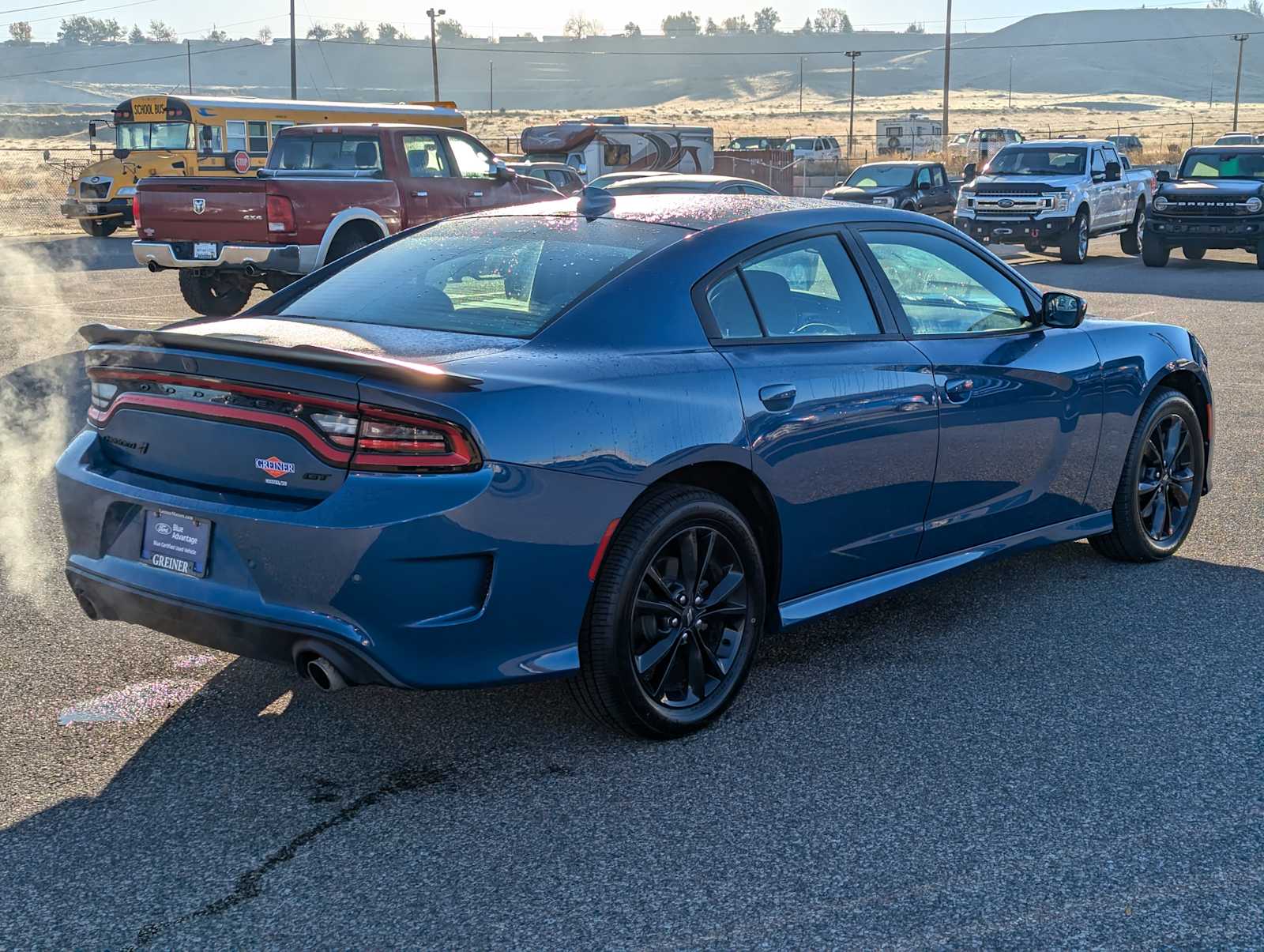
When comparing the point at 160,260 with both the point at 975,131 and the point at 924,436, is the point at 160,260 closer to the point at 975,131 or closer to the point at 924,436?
the point at 924,436

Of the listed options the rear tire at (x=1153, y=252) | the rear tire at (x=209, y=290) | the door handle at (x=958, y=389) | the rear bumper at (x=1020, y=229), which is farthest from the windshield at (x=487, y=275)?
the rear tire at (x=1153, y=252)

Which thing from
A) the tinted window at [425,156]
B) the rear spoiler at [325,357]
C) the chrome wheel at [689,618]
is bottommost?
the chrome wheel at [689,618]

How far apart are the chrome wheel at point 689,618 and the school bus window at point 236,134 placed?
25.0 m

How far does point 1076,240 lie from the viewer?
23.0m

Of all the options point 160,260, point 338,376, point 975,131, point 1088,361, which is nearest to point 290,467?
point 338,376

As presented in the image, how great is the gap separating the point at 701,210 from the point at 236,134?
24.5 meters

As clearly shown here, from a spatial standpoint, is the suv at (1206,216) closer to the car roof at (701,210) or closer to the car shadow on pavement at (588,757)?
the car shadow on pavement at (588,757)

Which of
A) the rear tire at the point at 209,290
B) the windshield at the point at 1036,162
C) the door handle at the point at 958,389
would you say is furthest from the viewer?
the windshield at the point at 1036,162

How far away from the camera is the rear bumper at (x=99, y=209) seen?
28.6 meters

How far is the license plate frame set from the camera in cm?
361

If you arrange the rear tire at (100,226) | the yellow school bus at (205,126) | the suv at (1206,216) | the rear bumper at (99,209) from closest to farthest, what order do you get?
the suv at (1206,216), the yellow school bus at (205,126), the rear bumper at (99,209), the rear tire at (100,226)

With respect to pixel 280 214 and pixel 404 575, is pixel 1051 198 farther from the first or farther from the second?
pixel 404 575

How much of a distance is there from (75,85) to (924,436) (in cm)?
20006

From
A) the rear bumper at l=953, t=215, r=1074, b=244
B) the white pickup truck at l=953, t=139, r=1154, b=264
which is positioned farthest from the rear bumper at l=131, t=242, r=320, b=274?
the white pickup truck at l=953, t=139, r=1154, b=264
